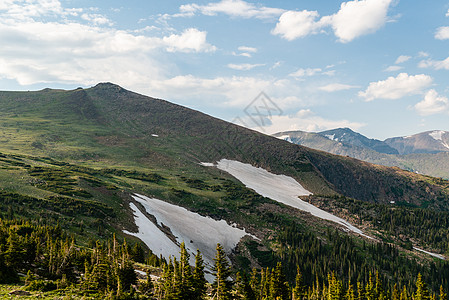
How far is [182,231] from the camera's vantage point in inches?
3091

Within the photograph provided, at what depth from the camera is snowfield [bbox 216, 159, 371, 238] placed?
118 meters

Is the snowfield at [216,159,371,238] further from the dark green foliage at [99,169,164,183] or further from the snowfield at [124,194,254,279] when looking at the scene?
the dark green foliage at [99,169,164,183]

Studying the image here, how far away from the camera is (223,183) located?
13288 centimetres

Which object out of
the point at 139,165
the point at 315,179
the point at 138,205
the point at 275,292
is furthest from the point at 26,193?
the point at 315,179

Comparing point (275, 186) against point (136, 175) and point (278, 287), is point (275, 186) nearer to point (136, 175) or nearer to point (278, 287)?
point (136, 175)

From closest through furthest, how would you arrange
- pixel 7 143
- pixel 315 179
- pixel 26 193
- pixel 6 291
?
pixel 6 291
pixel 26 193
pixel 7 143
pixel 315 179

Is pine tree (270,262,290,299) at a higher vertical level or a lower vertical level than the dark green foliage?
lower

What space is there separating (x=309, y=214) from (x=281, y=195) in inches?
865

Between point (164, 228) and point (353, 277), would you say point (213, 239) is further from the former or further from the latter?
point (353, 277)

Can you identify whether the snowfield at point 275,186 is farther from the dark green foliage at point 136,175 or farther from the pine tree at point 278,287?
the pine tree at point 278,287

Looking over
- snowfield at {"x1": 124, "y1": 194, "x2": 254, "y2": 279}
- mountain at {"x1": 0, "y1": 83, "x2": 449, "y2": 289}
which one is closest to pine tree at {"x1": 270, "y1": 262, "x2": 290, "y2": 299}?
snowfield at {"x1": 124, "y1": 194, "x2": 254, "y2": 279}

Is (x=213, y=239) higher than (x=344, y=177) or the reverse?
the reverse

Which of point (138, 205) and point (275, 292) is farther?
point (138, 205)

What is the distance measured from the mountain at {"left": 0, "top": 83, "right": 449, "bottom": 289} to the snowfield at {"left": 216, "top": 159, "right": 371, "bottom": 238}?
2.22ft
